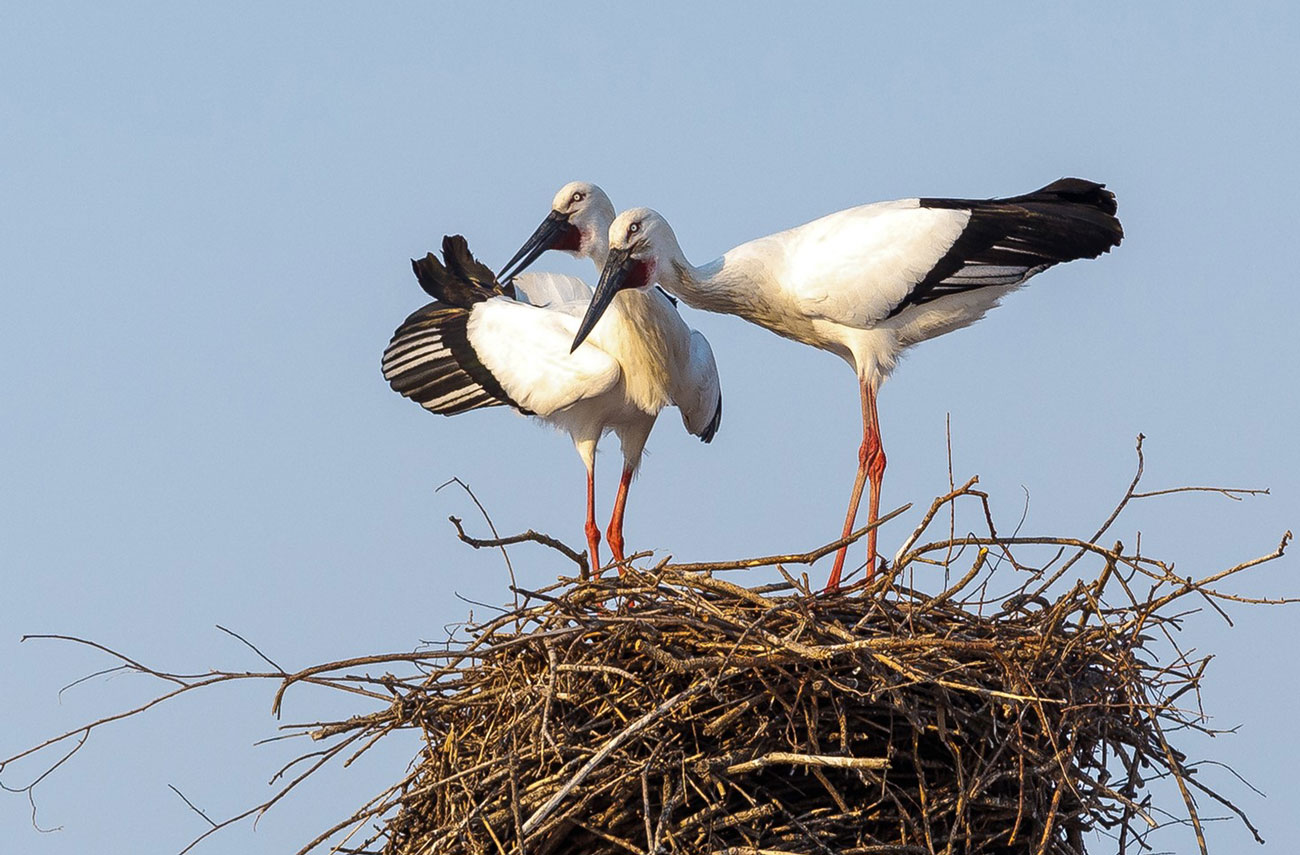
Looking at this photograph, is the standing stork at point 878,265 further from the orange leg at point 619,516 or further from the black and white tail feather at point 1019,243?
the orange leg at point 619,516

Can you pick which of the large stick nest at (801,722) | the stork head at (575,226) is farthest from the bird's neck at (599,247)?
the large stick nest at (801,722)

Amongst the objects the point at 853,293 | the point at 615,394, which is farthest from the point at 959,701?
the point at 615,394

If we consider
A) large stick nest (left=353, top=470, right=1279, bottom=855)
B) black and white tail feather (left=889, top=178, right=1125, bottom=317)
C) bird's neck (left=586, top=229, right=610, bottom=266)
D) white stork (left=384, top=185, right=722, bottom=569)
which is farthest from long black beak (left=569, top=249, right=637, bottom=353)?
large stick nest (left=353, top=470, right=1279, bottom=855)

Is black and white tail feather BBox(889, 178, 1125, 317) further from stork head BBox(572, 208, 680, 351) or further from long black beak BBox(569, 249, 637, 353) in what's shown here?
long black beak BBox(569, 249, 637, 353)

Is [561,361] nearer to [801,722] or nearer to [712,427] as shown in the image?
[712,427]

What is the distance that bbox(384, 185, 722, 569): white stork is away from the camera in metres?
9.37

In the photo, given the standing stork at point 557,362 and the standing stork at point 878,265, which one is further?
the standing stork at point 557,362

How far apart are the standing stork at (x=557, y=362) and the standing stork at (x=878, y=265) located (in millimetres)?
454

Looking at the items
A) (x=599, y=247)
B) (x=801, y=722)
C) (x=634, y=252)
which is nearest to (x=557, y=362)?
(x=599, y=247)

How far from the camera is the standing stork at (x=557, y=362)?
937cm

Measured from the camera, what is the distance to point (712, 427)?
33.0ft

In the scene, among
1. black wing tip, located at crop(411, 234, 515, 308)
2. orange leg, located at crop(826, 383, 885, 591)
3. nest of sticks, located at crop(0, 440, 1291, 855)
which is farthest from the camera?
black wing tip, located at crop(411, 234, 515, 308)

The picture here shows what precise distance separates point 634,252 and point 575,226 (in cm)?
95

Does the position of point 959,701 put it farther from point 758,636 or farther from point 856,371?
point 856,371
